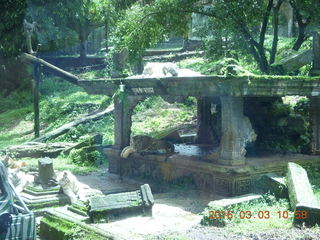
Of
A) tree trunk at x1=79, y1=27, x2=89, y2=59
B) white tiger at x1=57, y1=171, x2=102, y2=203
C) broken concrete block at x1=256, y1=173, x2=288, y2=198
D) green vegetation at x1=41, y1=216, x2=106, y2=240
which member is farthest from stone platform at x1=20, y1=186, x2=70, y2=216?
tree trunk at x1=79, y1=27, x2=89, y2=59

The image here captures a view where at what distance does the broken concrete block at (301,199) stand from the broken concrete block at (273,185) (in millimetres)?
235

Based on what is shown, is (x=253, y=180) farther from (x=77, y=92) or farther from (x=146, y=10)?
(x=77, y=92)

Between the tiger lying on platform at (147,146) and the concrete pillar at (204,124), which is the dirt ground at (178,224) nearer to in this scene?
the tiger lying on platform at (147,146)

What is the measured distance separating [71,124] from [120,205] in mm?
14142

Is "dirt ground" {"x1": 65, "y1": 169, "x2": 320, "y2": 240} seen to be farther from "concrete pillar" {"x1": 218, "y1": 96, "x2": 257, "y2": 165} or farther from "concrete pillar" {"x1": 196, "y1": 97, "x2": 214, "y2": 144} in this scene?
"concrete pillar" {"x1": 196, "y1": 97, "x2": 214, "y2": 144}

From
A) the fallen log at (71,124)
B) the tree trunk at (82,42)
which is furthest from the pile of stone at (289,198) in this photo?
the tree trunk at (82,42)

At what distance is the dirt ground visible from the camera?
27.3 ft

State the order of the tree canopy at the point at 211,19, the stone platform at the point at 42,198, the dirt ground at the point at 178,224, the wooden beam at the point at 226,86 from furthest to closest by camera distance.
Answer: the tree canopy at the point at 211,19 → the stone platform at the point at 42,198 → the wooden beam at the point at 226,86 → the dirt ground at the point at 178,224

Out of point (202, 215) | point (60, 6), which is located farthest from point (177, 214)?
point (60, 6)

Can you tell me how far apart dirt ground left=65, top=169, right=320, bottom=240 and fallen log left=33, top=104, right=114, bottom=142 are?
9330mm

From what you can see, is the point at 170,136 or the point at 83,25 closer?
the point at 170,136

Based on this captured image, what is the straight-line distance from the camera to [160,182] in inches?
541

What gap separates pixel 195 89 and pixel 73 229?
4790mm

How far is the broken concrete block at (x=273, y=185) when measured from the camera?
10.8 metres
